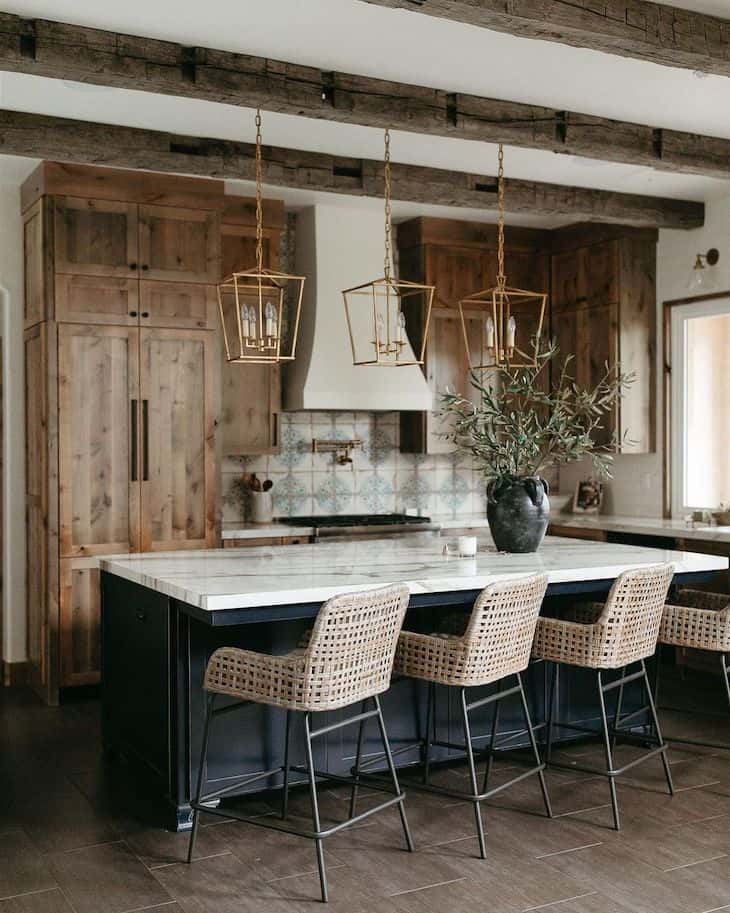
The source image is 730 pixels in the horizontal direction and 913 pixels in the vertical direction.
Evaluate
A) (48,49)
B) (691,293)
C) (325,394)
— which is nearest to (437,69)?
(48,49)

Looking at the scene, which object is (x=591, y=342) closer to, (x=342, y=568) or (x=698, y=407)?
(x=698, y=407)

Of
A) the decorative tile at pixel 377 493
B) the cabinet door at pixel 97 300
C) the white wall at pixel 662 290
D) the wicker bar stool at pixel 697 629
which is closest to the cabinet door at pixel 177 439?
the cabinet door at pixel 97 300

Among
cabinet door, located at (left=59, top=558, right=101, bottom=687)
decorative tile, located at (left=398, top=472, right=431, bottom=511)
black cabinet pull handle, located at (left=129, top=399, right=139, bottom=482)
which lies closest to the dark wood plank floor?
cabinet door, located at (left=59, top=558, right=101, bottom=687)

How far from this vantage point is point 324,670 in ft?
10.5

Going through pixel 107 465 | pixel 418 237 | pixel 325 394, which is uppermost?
pixel 418 237

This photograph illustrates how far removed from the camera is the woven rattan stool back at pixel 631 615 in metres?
3.79

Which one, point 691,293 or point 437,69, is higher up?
point 437,69

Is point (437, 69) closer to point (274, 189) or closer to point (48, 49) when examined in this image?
point (48, 49)

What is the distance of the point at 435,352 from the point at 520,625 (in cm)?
345

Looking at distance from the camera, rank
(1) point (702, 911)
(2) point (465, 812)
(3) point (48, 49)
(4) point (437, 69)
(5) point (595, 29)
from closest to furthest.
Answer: (1) point (702, 911) < (5) point (595, 29) < (3) point (48, 49) < (2) point (465, 812) < (4) point (437, 69)

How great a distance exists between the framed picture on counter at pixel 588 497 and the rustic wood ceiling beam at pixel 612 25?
149 inches

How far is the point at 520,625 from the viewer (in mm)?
3682

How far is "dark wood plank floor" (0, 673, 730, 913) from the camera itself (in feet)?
10.2

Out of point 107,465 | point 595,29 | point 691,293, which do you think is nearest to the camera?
point 595,29
